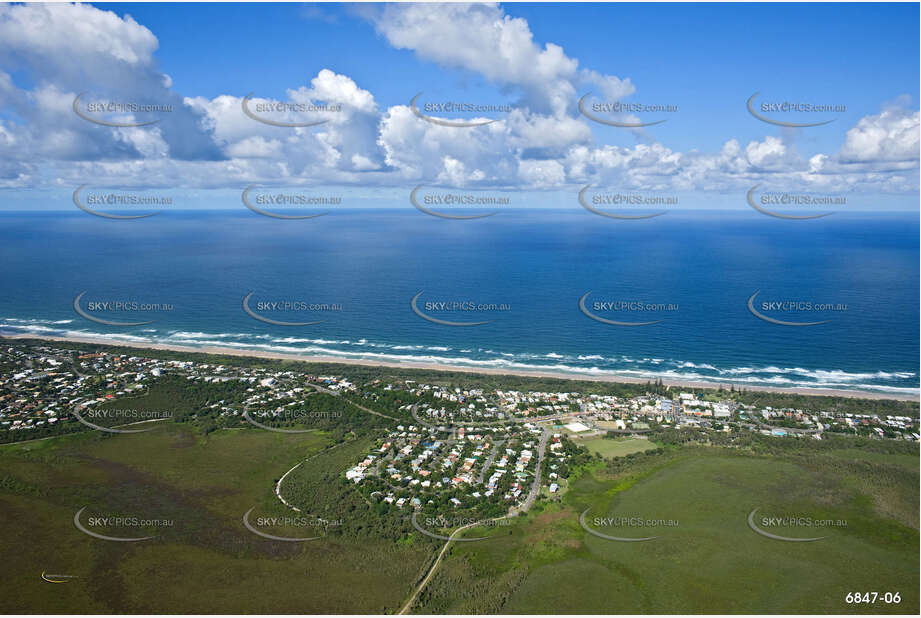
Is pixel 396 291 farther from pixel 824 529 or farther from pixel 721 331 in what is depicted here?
pixel 824 529

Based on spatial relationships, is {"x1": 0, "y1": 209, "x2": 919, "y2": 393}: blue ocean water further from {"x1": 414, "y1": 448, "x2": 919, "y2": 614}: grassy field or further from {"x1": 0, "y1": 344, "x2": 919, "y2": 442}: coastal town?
{"x1": 414, "y1": 448, "x2": 919, "y2": 614}: grassy field

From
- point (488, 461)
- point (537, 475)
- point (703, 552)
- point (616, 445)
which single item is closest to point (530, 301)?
point (616, 445)

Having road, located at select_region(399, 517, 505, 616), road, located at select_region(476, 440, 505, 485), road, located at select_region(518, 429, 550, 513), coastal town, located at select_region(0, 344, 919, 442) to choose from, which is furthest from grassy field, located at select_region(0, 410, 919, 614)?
road, located at select_region(476, 440, 505, 485)

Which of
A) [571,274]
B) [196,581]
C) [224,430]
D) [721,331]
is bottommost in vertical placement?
[196,581]

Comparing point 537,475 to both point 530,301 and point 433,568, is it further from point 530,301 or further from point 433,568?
point 530,301

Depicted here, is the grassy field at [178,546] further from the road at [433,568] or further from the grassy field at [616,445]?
the grassy field at [616,445]

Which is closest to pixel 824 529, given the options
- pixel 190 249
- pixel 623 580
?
pixel 623 580
